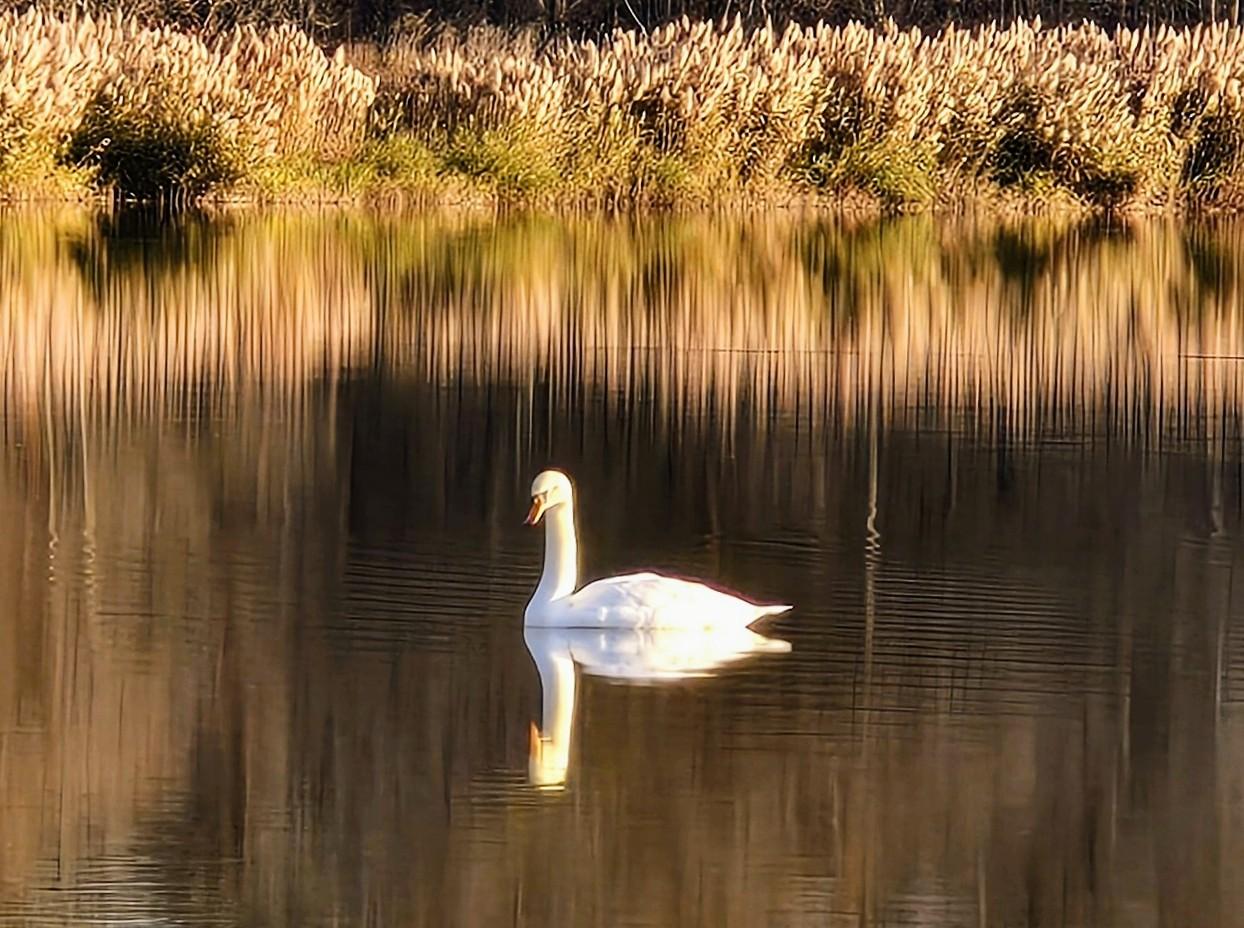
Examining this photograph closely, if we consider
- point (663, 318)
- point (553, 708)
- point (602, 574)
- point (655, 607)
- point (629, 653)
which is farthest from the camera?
point (663, 318)

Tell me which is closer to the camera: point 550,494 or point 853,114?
point 550,494

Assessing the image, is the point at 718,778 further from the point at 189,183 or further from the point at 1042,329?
the point at 189,183

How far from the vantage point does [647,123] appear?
27.7 meters

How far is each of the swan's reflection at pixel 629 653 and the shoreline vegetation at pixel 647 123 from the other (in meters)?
16.6

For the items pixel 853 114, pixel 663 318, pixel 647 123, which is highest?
pixel 853 114

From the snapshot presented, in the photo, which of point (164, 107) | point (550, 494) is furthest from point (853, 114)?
point (550, 494)

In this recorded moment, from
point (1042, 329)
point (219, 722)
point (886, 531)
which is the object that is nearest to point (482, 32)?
point (1042, 329)

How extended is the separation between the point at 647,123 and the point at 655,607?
731 inches

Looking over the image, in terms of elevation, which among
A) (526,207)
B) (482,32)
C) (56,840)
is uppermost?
(482,32)

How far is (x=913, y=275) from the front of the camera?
21.8 meters

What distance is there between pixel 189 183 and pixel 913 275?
7.29 m

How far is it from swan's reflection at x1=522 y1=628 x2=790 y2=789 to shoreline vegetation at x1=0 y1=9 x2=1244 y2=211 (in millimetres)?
A: 16585

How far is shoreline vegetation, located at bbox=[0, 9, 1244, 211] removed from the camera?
85.9ft

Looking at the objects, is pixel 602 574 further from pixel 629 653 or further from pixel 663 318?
pixel 663 318
